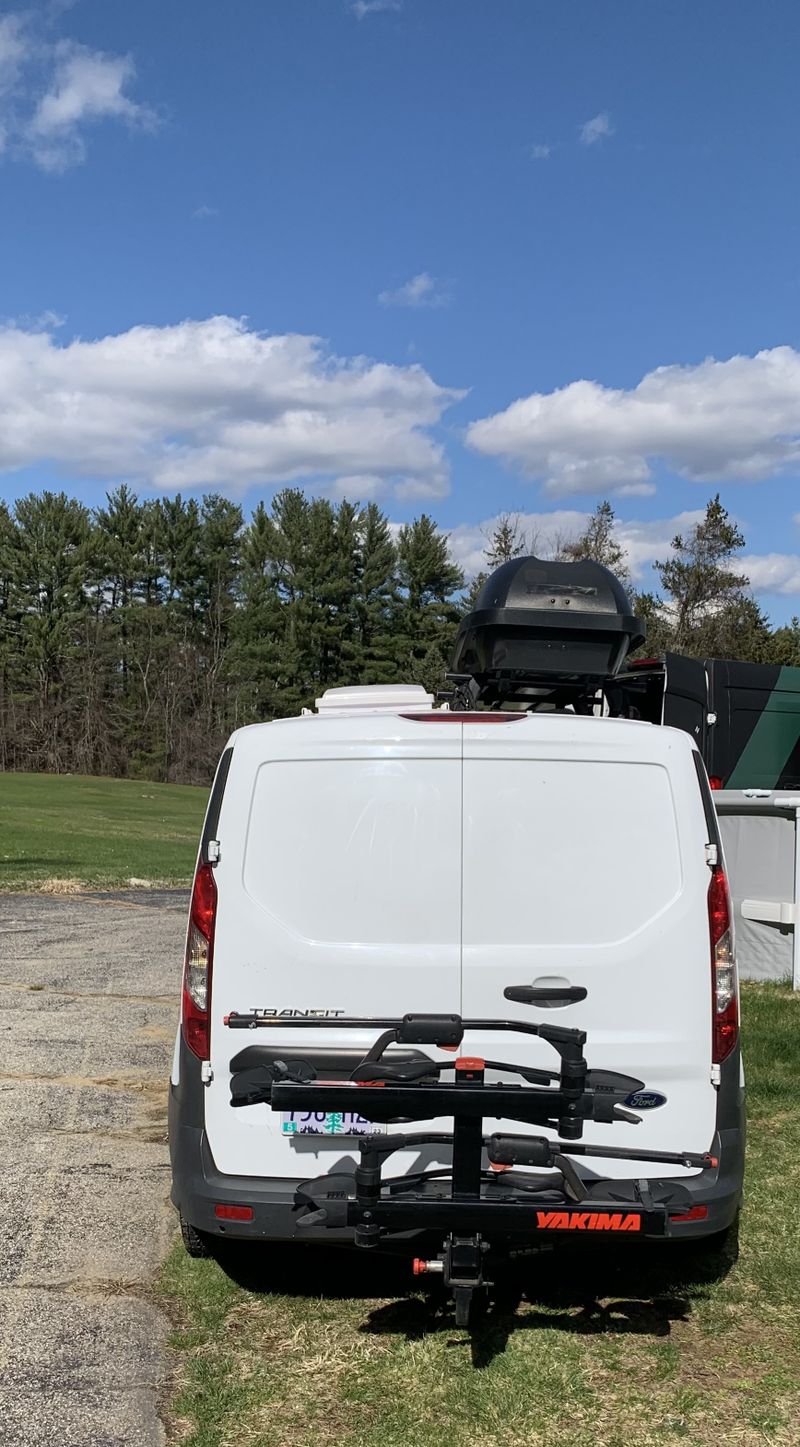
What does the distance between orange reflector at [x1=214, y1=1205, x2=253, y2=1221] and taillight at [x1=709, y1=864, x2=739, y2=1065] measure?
5.06ft

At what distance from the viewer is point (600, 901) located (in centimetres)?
396

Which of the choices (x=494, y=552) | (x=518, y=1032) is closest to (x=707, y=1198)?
(x=518, y=1032)

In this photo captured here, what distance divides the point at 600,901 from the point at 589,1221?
0.95 meters

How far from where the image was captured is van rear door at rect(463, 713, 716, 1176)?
12.8ft

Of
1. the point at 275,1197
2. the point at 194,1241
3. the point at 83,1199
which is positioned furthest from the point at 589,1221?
the point at 83,1199

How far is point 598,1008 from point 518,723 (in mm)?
941

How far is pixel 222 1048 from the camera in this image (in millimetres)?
3949

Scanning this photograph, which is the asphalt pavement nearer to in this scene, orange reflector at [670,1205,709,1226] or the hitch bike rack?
the hitch bike rack

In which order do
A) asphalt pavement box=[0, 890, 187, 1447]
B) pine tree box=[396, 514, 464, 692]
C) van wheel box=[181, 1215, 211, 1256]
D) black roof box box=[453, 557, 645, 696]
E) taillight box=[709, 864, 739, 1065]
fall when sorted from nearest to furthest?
asphalt pavement box=[0, 890, 187, 1447] → taillight box=[709, 864, 739, 1065] → van wheel box=[181, 1215, 211, 1256] → black roof box box=[453, 557, 645, 696] → pine tree box=[396, 514, 464, 692]

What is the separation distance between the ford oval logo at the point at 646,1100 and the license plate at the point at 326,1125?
0.78m

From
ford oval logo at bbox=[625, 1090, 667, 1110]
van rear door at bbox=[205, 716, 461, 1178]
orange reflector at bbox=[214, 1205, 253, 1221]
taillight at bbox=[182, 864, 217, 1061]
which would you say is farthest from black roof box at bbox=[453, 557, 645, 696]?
orange reflector at bbox=[214, 1205, 253, 1221]

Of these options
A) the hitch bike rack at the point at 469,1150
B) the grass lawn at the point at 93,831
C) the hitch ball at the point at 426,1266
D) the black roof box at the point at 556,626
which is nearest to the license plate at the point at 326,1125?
the hitch bike rack at the point at 469,1150

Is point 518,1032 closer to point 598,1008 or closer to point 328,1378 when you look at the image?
point 598,1008

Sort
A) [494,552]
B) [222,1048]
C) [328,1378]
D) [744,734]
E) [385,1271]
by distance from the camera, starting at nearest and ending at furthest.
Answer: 1. [328,1378]
2. [222,1048]
3. [385,1271]
4. [744,734]
5. [494,552]
